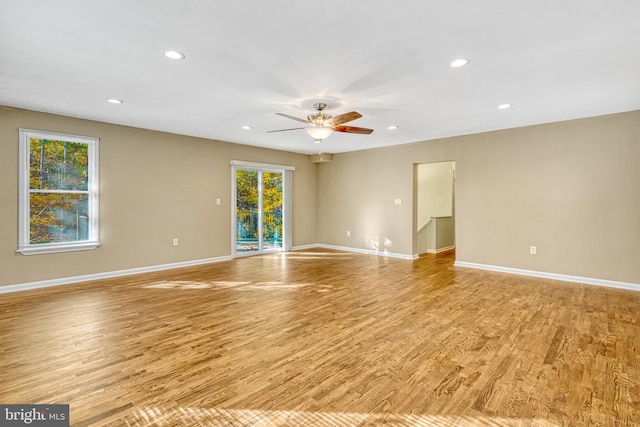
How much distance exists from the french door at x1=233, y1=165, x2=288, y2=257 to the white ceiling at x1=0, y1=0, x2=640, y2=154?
2609mm

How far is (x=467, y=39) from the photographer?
251 centimetres

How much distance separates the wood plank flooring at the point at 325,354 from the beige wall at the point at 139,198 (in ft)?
2.19

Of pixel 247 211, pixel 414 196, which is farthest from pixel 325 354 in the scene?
pixel 247 211

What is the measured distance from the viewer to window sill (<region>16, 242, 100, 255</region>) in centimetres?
448

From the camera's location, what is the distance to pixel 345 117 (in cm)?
374

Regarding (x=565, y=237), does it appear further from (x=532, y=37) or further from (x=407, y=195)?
(x=532, y=37)

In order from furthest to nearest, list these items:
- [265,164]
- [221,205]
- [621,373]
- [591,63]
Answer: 1. [265,164]
2. [221,205]
3. [591,63]
4. [621,373]

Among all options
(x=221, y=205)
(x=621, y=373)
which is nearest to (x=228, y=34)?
(x=621, y=373)

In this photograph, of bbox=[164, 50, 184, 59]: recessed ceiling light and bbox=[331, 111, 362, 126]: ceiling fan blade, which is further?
bbox=[331, 111, 362, 126]: ceiling fan blade

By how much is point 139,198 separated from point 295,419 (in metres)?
4.92

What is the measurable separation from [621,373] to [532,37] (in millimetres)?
2556

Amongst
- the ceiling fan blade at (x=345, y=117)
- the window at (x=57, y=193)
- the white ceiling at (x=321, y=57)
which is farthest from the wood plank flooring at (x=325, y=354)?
the white ceiling at (x=321, y=57)

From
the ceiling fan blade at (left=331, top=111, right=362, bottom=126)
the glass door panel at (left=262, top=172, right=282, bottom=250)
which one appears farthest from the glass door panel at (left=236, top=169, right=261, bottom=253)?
the ceiling fan blade at (left=331, top=111, right=362, bottom=126)

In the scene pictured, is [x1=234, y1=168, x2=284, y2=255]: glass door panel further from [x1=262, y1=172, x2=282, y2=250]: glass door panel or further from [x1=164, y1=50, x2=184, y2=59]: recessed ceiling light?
[x1=164, y1=50, x2=184, y2=59]: recessed ceiling light
